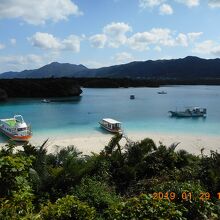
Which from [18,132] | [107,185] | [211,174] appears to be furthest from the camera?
[18,132]

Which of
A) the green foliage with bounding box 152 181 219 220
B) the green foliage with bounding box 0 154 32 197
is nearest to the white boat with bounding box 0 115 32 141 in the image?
the green foliage with bounding box 0 154 32 197

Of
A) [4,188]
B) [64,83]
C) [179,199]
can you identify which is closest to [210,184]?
[179,199]

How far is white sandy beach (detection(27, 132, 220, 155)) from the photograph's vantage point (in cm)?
3441

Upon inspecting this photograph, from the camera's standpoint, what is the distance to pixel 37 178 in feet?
32.4

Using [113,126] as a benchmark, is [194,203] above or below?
above

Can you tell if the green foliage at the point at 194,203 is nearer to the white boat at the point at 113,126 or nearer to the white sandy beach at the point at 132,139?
the white sandy beach at the point at 132,139

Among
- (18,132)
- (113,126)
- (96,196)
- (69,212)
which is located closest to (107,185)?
(96,196)

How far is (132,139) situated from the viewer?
39.7 m

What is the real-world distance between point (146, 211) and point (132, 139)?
33533 millimetres

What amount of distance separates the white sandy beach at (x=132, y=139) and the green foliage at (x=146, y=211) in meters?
25.4

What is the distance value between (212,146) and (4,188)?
29.9m

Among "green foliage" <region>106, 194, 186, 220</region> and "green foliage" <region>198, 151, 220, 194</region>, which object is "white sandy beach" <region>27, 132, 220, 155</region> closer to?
"green foliage" <region>198, 151, 220, 194</region>

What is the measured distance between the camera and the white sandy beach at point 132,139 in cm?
3441

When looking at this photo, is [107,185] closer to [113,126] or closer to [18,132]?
[18,132]
